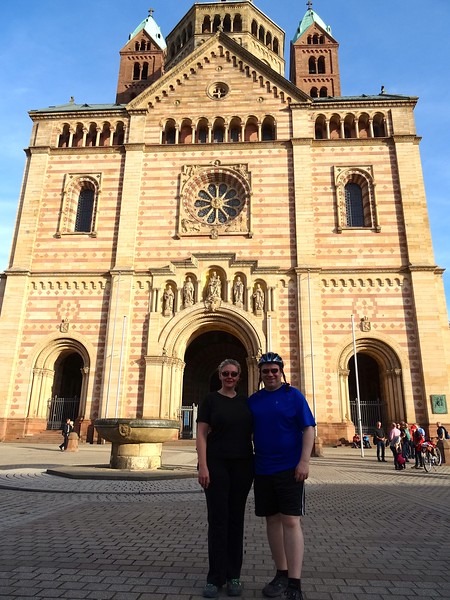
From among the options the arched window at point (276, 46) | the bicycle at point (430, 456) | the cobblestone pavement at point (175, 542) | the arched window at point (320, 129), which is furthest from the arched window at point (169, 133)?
the cobblestone pavement at point (175, 542)

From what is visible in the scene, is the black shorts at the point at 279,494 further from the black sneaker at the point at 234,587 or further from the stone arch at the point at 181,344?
the stone arch at the point at 181,344

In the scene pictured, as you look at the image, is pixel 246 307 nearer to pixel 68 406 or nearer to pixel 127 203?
pixel 127 203

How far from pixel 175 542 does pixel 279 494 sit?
7.50 ft

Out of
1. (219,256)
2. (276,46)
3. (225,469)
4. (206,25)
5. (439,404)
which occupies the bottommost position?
(225,469)

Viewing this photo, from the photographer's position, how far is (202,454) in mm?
4246

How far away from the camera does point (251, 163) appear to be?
28.5 meters

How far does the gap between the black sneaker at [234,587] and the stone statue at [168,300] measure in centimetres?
2205

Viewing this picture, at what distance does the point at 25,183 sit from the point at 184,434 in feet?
63.5

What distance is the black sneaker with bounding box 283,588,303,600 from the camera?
370cm

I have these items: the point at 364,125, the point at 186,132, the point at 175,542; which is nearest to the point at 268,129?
the point at 186,132

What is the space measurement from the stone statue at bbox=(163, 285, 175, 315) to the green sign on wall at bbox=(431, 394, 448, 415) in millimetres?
14865

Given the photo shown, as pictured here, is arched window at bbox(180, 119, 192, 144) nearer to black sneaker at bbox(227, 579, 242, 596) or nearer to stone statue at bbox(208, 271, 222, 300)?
stone statue at bbox(208, 271, 222, 300)

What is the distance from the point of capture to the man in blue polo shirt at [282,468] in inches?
157

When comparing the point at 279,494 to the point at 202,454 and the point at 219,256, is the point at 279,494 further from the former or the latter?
the point at 219,256
